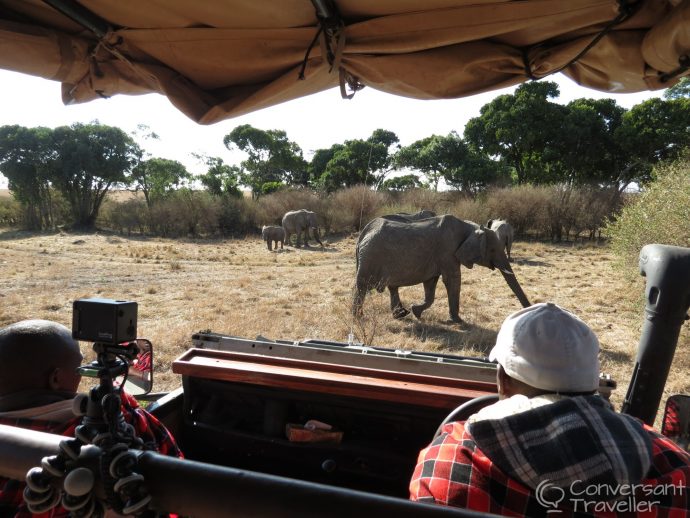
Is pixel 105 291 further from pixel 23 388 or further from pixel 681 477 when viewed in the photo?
pixel 681 477

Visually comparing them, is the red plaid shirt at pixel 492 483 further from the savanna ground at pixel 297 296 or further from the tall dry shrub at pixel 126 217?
the tall dry shrub at pixel 126 217

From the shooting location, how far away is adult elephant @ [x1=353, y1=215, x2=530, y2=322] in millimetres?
8008

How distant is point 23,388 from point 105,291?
36.1 feet

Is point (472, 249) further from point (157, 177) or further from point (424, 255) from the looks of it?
point (157, 177)

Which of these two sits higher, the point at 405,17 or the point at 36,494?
the point at 405,17

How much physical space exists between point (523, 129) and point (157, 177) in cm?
2330

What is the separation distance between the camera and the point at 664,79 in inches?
79.7

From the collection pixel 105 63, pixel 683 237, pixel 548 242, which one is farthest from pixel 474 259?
pixel 548 242

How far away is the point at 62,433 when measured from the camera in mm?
1328

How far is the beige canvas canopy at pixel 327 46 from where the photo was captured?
1.80 metres

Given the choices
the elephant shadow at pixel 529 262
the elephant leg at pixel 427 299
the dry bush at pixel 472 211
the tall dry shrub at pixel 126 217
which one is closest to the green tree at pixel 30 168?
the tall dry shrub at pixel 126 217

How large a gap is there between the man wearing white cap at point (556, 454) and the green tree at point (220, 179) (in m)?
32.0

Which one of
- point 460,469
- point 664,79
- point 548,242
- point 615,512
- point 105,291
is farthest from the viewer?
point 548,242

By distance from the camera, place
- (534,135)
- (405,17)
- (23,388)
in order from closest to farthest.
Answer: (23,388) → (405,17) → (534,135)
